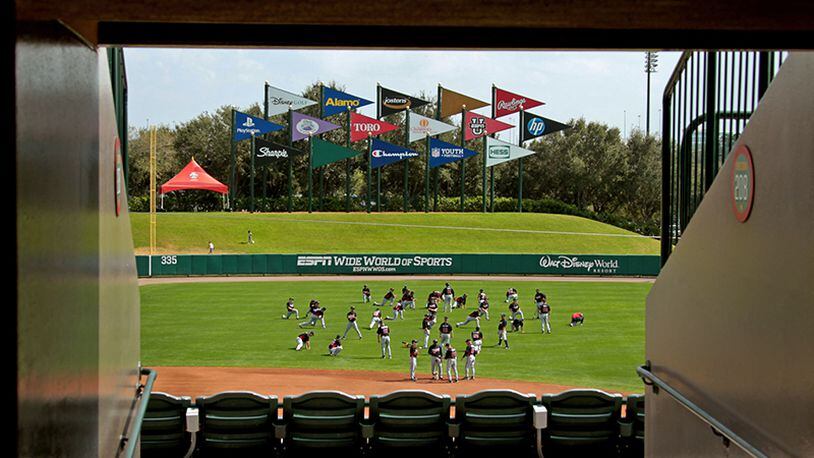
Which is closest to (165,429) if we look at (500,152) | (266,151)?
(266,151)

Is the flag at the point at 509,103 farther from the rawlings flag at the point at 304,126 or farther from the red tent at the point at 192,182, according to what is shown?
the red tent at the point at 192,182

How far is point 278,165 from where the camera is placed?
302ft

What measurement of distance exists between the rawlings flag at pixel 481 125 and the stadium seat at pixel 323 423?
59.0 m

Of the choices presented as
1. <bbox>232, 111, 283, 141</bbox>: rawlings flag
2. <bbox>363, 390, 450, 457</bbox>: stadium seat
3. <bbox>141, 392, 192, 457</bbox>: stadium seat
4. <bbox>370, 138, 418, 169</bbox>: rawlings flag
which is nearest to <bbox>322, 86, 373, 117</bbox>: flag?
<bbox>370, 138, 418, 169</bbox>: rawlings flag

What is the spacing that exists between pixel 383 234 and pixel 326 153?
315 inches

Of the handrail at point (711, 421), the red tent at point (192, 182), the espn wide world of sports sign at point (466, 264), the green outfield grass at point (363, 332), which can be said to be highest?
the red tent at point (192, 182)

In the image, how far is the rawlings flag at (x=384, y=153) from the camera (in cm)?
6488

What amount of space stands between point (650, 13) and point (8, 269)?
2.85 meters

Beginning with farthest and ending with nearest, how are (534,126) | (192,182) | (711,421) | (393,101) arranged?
(393,101) < (534,126) < (192,182) < (711,421)

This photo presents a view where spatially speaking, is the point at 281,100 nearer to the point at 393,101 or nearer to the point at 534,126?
the point at 393,101

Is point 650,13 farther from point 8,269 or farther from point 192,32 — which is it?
point 8,269

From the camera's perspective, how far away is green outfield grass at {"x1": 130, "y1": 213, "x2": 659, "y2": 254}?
6241 cm

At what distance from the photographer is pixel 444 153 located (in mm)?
65688

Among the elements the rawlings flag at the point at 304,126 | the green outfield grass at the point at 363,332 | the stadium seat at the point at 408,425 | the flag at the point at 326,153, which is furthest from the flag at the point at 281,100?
the stadium seat at the point at 408,425
